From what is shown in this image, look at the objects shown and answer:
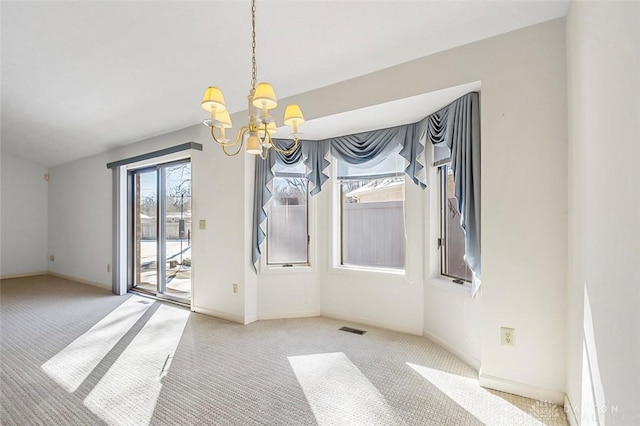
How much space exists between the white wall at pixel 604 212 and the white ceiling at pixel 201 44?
2.60 ft

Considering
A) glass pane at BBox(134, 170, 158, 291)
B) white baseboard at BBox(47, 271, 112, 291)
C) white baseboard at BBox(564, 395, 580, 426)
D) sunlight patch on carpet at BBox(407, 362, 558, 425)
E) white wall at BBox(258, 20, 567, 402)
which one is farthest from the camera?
white baseboard at BBox(47, 271, 112, 291)

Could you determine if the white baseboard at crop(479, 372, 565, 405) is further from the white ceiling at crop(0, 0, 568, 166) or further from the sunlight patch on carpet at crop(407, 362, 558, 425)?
the white ceiling at crop(0, 0, 568, 166)

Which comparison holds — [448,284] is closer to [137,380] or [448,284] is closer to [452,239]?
[452,239]

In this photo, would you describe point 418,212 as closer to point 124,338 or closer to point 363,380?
point 363,380

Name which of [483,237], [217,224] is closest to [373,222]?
[483,237]

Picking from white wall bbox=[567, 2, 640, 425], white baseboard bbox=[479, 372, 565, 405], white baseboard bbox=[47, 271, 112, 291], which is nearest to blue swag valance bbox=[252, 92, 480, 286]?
white wall bbox=[567, 2, 640, 425]

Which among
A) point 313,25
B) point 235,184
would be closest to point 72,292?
point 235,184

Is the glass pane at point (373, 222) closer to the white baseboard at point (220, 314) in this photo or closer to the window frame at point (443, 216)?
the window frame at point (443, 216)

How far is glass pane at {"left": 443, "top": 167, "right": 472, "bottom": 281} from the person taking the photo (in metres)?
2.81

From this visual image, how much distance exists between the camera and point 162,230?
14.9 feet

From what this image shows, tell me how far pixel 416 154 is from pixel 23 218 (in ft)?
26.1

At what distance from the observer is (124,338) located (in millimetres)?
3090

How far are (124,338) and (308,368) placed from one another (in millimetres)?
1999

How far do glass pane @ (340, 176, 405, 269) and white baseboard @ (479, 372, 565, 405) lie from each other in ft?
4.51
